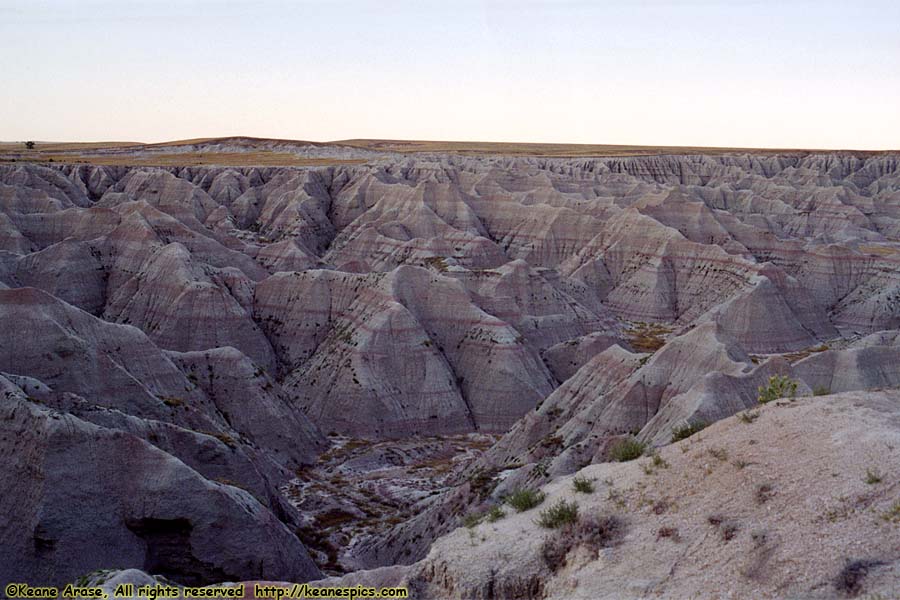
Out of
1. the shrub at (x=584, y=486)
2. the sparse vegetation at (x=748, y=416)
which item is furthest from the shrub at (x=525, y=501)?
the sparse vegetation at (x=748, y=416)

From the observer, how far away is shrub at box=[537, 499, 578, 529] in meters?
13.1

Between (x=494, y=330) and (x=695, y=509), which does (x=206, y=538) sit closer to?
(x=695, y=509)

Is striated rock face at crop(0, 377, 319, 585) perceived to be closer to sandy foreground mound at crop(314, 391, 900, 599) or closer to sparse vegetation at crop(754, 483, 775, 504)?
sandy foreground mound at crop(314, 391, 900, 599)

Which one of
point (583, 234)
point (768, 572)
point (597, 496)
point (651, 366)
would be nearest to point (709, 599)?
point (768, 572)

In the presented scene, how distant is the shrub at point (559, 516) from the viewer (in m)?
13.1

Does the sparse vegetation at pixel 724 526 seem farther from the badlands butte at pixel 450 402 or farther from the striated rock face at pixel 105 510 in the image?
the striated rock face at pixel 105 510

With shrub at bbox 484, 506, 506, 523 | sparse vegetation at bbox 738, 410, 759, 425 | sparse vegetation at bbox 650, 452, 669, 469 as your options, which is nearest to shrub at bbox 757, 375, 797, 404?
sparse vegetation at bbox 738, 410, 759, 425

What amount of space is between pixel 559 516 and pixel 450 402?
30296mm

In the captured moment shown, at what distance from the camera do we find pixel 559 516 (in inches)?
518

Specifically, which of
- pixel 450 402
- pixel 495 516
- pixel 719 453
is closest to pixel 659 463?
pixel 719 453

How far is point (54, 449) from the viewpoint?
67.9 feet

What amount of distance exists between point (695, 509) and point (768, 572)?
2091 millimetres

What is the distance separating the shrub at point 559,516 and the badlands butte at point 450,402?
3.8 inches

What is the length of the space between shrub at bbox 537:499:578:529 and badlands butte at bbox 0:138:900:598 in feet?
0.32
